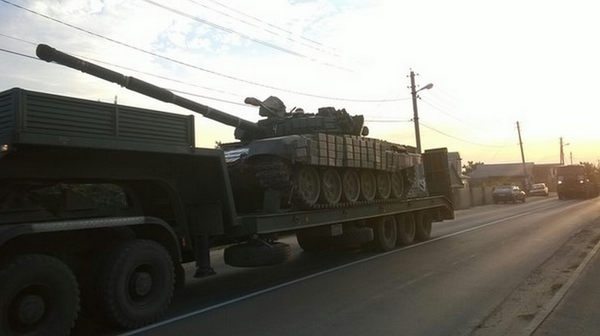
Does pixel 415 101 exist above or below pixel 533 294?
above

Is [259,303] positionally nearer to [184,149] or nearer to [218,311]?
[218,311]

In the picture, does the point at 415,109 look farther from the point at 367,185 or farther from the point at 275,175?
the point at 275,175

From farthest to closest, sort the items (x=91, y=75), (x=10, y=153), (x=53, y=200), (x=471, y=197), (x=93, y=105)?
(x=471, y=197) < (x=91, y=75) < (x=53, y=200) < (x=93, y=105) < (x=10, y=153)

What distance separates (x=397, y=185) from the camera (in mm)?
14844

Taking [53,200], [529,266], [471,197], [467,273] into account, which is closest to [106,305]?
[53,200]

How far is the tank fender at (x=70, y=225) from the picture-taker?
5.61 metres

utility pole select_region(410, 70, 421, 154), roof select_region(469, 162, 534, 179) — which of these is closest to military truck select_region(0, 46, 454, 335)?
utility pole select_region(410, 70, 421, 154)

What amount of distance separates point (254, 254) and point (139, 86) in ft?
11.4

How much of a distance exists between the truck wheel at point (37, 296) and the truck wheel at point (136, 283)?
0.49 m

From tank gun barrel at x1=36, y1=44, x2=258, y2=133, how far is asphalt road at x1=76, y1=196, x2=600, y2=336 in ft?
10.00

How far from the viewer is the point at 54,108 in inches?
235

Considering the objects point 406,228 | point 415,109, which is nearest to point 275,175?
point 406,228

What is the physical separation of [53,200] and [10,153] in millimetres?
1293

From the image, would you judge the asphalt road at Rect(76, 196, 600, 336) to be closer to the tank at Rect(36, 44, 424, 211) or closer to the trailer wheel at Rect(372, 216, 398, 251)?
the trailer wheel at Rect(372, 216, 398, 251)
